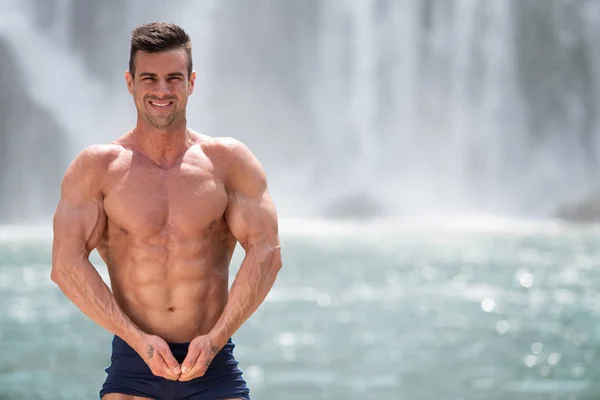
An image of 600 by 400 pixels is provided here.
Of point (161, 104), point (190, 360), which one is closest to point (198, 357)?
point (190, 360)

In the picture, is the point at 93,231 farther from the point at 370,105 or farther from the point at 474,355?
the point at 370,105

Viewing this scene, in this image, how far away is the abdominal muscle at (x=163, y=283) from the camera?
327 centimetres

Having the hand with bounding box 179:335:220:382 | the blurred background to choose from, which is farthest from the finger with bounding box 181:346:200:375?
the blurred background

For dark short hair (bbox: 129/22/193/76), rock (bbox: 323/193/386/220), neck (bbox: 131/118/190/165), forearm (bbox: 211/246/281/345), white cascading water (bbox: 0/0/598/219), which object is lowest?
forearm (bbox: 211/246/281/345)

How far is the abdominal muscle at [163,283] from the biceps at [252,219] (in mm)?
109

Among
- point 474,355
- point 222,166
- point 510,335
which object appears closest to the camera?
point 222,166

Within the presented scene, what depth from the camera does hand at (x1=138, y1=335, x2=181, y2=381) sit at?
305 centimetres

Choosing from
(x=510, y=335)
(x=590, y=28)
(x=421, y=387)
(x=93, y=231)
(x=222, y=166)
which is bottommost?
(x=93, y=231)

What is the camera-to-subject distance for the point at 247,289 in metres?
3.21

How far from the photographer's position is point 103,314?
3115 millimetres

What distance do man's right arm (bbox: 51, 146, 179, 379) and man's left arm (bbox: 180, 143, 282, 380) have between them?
0.65ft

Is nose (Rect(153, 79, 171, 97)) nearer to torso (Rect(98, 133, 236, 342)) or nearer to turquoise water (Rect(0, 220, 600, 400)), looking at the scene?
torso (Rect(98, 133, 236, 342))

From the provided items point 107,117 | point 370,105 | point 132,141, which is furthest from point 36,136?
point 132,141

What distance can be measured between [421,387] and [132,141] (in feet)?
31.0
